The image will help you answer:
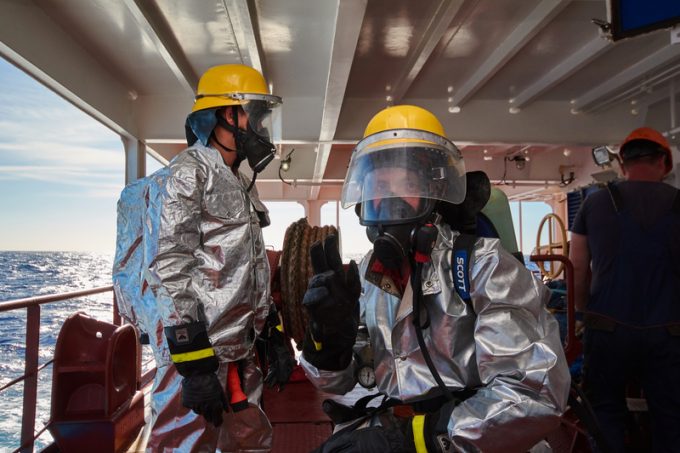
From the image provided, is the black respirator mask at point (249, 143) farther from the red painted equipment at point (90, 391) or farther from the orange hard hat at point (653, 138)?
the orange hard hat at point (653, 138)

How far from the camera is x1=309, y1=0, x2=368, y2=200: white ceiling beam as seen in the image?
11.3ft

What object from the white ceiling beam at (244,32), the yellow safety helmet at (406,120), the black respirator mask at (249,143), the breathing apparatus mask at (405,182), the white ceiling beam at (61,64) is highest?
the white ceiling beam at (244,32)

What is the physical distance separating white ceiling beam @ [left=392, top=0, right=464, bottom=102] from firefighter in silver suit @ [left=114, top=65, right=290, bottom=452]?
6.22ft

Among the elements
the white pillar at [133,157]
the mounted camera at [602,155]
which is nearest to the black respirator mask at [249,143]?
the mounted camera at [602,155]

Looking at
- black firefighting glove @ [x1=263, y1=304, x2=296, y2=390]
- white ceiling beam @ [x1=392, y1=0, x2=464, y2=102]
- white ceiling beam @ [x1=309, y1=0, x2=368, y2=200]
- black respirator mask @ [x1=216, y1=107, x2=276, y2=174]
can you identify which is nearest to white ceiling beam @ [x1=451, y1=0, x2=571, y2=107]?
white ceiling beam @ [x1=392, y1=0, x2=464, y2=102]

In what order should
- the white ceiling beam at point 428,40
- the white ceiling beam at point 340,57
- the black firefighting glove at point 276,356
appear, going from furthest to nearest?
the white ceiling beam at point 428,40
the white ceiling beam at point 340,57
the black firefighting glove at point 276,356

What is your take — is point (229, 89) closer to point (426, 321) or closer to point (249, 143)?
point (249, 143)

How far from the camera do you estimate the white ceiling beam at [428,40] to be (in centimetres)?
377

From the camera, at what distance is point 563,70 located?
5191mm

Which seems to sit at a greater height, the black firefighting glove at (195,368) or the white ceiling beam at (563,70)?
the white ceiling beam at (563,70)

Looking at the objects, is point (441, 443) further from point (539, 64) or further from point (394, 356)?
point (539, 64)

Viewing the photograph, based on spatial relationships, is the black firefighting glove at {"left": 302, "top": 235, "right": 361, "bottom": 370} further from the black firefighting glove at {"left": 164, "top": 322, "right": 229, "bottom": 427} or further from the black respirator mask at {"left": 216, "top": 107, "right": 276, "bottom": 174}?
the black respirator mask at {"left": 216, "top": 107, "right": 276, "bottom": 174}

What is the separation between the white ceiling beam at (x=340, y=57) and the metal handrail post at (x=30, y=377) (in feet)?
9.29

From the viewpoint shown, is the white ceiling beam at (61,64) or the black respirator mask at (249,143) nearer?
the black respirator mask at (249,143)
